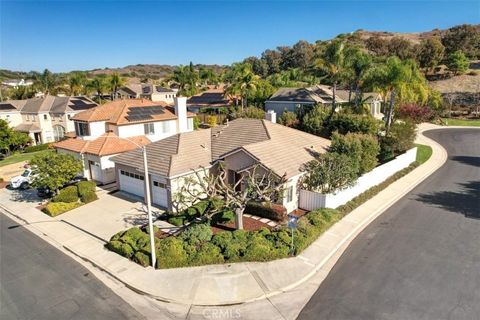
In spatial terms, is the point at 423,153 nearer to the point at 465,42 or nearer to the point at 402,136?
the point at 402,136

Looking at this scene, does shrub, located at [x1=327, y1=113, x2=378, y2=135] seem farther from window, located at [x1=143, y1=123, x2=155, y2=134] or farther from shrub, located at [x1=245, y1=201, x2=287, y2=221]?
window, located at [x1=143, y1=123, x2=155, y2=134]

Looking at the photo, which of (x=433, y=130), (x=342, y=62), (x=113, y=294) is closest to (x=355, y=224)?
(x=113, y=294)

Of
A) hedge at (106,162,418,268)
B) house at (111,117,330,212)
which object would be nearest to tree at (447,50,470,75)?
house at (111,117,330,212)

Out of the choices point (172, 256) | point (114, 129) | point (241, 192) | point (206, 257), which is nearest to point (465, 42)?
point (114, 129)

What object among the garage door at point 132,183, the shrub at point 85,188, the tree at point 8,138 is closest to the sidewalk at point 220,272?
the shrub at point 85,188

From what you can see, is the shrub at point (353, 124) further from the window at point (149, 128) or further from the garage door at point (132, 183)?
the garage door at point (132, 183)

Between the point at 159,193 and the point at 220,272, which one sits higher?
the point at 159,193

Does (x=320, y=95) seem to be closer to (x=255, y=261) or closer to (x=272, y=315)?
(x=255, y=261)
